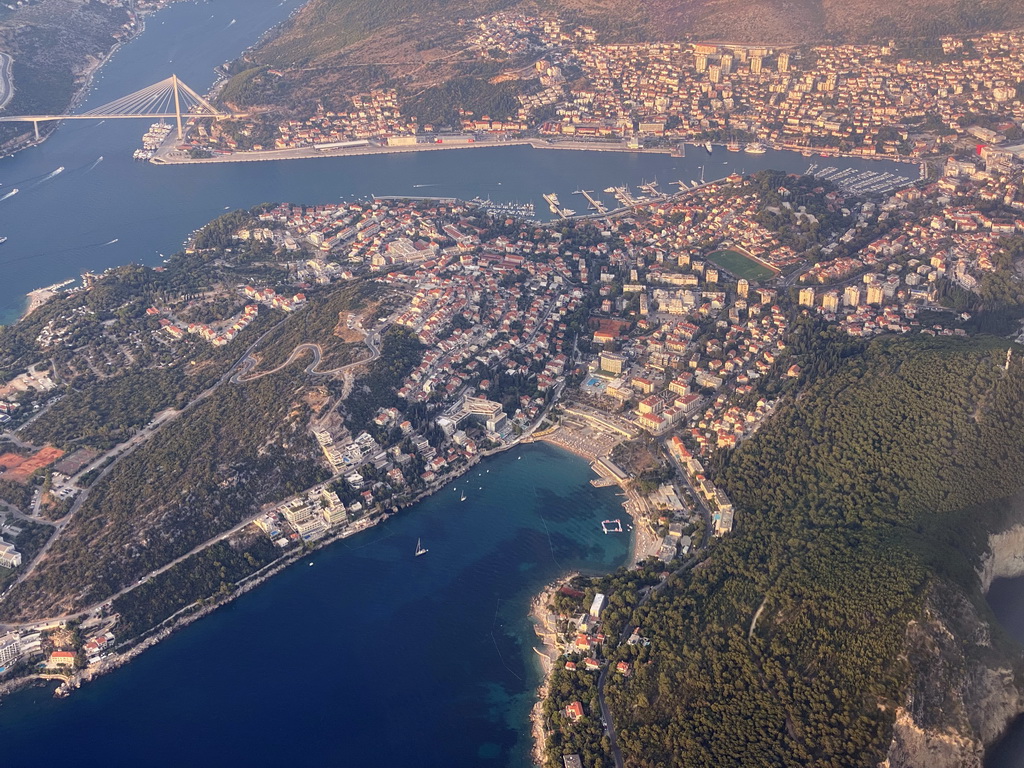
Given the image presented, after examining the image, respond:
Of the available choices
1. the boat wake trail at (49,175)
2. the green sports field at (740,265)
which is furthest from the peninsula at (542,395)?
the boat wake trail at (49,175)

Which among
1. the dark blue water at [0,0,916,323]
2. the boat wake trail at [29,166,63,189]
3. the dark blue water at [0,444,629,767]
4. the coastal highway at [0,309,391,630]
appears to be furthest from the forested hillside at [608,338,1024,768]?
the boat wake trail at [29,166,63,189]

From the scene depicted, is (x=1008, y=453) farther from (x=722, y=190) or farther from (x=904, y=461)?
(x=722, y=190)

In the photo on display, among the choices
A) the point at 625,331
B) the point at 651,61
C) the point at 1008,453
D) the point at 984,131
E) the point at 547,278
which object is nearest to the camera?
the point at 1008,453

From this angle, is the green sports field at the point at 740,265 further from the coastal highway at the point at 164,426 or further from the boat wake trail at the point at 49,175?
the boat wake trail at the point at 49,175

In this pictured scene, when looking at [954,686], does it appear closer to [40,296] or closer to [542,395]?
[542,395]

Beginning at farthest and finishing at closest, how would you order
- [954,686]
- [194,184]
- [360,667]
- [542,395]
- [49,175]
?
[49,175] → [194,184] → [542,395] → [360,667] → [954,686]

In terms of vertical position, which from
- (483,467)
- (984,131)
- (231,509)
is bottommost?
(984,131)

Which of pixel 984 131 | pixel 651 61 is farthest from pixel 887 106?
pixel 651 61

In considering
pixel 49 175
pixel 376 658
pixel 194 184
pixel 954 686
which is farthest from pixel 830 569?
pixel 49 175

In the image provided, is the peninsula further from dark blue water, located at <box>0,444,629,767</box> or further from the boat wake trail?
the boat wake trail
